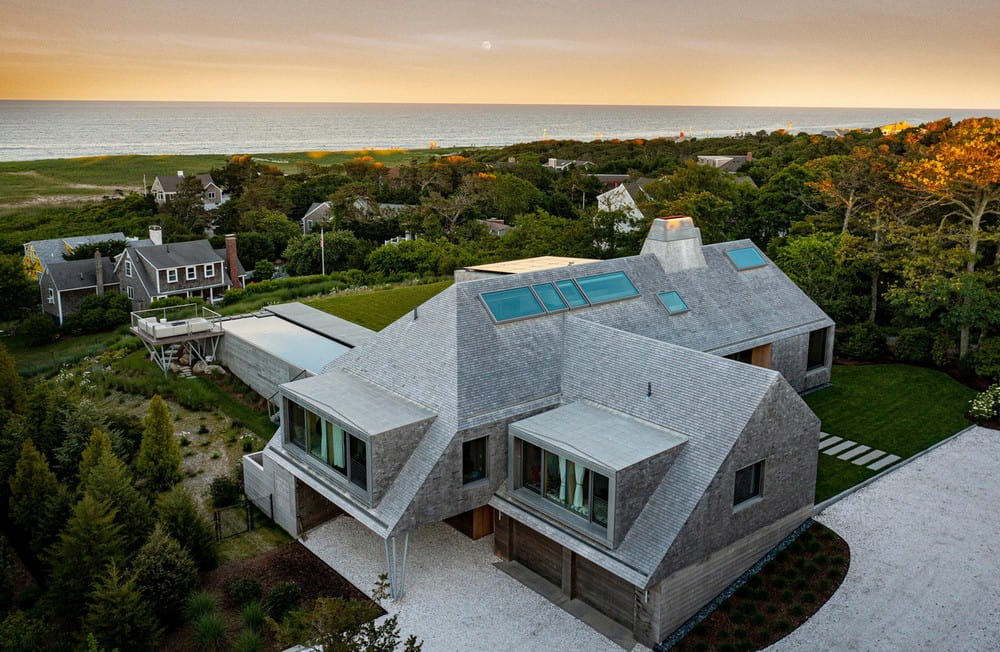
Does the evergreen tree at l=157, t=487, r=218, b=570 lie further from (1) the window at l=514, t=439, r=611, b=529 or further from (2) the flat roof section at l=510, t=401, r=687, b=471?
(2) the flat roof section at l=510, t=401, r=687, b=471

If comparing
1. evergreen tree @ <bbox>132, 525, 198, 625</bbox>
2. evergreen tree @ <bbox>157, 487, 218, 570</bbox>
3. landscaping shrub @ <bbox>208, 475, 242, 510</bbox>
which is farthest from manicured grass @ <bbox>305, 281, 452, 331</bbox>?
evergreen tree @ <bbox>132, 525, 198, 625</bbox>

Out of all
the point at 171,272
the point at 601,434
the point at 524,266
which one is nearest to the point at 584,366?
the point at 601,434

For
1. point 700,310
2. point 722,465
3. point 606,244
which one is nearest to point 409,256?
point 606,244

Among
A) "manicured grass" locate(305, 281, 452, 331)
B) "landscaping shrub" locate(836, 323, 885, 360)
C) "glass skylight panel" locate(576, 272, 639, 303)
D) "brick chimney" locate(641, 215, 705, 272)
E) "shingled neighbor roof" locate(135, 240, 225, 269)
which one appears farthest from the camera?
"shingled neighbor roof" locate(135, 240, 225, 269)

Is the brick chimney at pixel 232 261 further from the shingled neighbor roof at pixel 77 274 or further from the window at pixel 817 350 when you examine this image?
the window at pixel 817 350

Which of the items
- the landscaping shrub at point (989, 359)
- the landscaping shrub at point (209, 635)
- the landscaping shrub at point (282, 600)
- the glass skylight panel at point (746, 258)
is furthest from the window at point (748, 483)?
the landscaping shrub at point (989, 359)

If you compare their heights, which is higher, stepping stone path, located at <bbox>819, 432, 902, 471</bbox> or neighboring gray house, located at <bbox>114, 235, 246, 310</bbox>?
neighboring gray house, located at <bbox>114, 235, 246, 310</bbox>

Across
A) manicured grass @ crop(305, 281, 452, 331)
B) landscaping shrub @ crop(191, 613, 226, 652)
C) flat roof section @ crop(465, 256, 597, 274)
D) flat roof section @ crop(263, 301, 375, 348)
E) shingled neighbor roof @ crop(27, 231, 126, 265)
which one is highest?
flat roof section @ crop(465, 256, 597, 274)

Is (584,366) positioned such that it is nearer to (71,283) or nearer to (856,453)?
(856,453)
